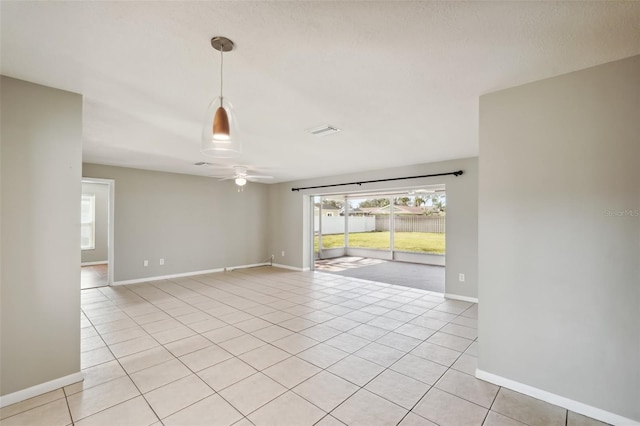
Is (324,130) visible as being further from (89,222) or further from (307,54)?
(89,222)

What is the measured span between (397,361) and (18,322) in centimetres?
316

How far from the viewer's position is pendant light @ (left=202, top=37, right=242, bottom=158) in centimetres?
161

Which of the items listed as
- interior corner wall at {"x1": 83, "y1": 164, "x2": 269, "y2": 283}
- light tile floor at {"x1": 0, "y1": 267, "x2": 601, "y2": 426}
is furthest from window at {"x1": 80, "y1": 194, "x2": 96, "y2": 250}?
light tile floor at {"x1": 0, "y1": 267, "x2": 601, "y2": 426}

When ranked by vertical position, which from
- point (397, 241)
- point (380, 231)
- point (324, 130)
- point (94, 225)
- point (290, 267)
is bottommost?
point (290, 267)

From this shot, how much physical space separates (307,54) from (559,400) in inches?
120

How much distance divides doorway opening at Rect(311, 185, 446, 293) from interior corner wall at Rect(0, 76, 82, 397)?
613 centimetres

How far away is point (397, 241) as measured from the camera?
10086 millimetres

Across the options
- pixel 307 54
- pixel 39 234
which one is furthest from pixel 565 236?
pixel 39 234

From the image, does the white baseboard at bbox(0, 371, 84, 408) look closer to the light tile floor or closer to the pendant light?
the light tile floor

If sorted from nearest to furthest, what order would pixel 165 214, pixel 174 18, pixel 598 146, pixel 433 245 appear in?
pixel 174 18 < pixel 598 146 < pixel 165 214 < pixel 433 245

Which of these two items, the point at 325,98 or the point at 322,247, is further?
the point at 322,247

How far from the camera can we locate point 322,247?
10117 millimetres

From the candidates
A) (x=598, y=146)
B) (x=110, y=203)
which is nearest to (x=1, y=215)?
(x=110, y=203)

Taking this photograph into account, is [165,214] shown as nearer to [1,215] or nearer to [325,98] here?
[1,215]
